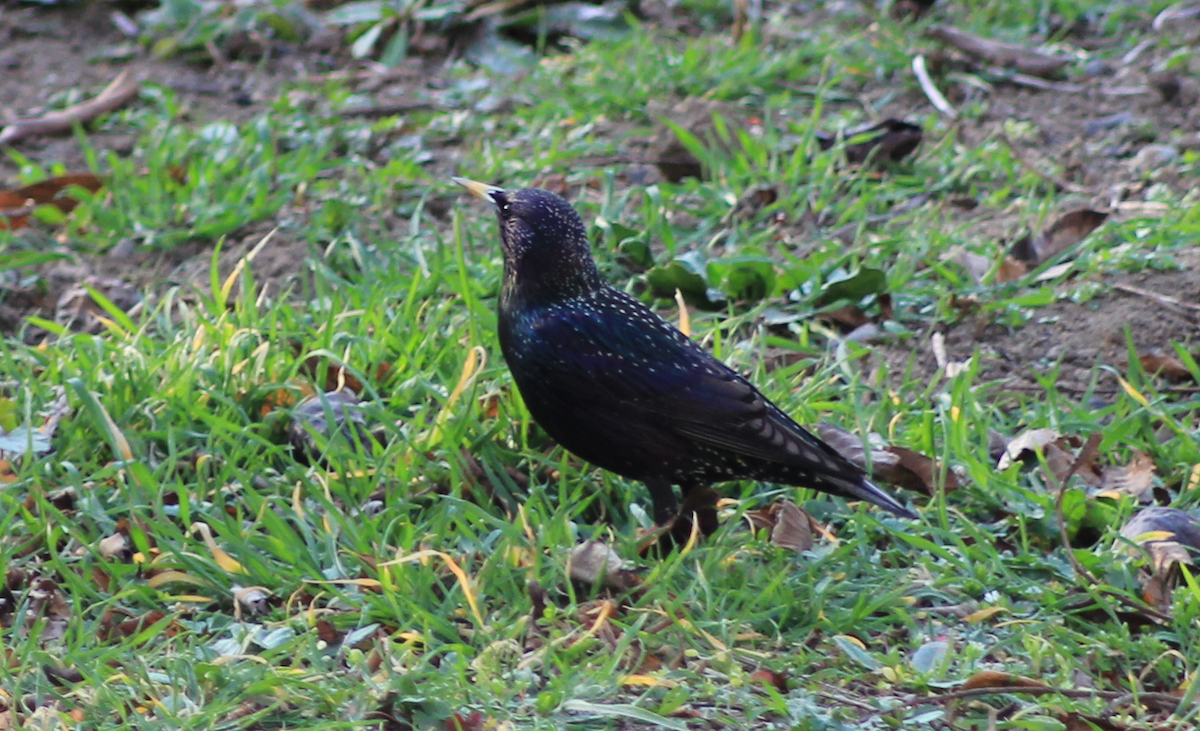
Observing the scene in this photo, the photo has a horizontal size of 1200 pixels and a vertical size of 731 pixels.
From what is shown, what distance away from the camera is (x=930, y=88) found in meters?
5.61

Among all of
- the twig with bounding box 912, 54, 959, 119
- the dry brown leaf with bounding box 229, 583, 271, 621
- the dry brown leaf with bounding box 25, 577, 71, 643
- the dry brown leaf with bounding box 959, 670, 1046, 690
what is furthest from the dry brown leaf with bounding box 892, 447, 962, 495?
the twig with bounding box 912, 54, 959, 119

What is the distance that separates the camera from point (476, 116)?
18.5ft

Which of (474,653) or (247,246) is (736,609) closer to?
(474,653)

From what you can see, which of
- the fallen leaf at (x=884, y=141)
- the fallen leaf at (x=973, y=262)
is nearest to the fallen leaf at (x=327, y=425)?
the fallen leaf at (x=973, y=262)

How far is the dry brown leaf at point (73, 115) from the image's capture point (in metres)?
5.63

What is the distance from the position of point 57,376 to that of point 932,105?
346 centimetres

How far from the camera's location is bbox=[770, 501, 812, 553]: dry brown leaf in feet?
10.7

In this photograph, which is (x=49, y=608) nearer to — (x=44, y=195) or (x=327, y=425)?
(x=327, y=425)

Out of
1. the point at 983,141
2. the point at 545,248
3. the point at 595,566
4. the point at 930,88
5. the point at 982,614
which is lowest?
the point at 982,614

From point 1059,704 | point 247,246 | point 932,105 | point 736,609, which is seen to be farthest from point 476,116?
point 1059,704

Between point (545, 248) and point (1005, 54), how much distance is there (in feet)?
10.4

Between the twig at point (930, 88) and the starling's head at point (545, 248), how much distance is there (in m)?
2.48

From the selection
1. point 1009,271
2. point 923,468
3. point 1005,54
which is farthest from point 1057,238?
point 1005,54

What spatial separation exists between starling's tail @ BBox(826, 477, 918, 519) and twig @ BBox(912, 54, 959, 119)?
269cm
